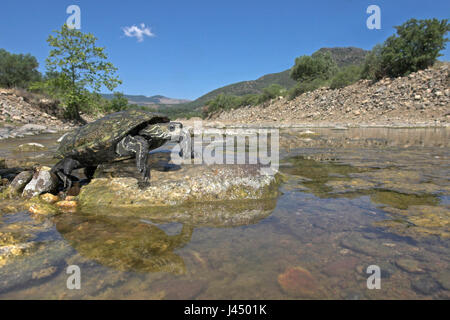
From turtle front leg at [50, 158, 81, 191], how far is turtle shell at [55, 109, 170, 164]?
11cm

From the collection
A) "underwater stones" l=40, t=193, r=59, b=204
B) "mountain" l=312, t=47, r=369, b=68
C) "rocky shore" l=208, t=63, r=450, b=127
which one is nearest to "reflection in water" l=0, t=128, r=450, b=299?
"underwater stones" l=40, t=193, r=59, b=204

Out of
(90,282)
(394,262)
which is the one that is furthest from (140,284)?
(394,262)

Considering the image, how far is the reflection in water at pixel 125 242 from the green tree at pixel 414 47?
92.6 ft

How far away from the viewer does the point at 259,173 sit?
13.0ft

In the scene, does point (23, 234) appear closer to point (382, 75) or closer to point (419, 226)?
point (419, 226)

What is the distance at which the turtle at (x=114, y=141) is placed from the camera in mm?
3916

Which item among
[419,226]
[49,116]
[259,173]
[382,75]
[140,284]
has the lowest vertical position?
[140,284]

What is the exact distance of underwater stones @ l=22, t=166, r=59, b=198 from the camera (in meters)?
3.82

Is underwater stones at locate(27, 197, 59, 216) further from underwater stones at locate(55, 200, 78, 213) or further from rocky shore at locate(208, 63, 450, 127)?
rocky shore at locate(208, 63, 450, 127)

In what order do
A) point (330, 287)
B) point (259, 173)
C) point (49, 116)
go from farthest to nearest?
point (49, 116)
point (259, 173)
point (330, 287)

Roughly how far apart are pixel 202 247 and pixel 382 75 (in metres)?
29.5

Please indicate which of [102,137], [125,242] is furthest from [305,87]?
[125,242]

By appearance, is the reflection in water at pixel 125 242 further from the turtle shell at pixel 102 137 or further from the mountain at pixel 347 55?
the mountain at pixel 347 55

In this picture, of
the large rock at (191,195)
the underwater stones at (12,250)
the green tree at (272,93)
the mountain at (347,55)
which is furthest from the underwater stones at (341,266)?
the mountain at (347,55)
